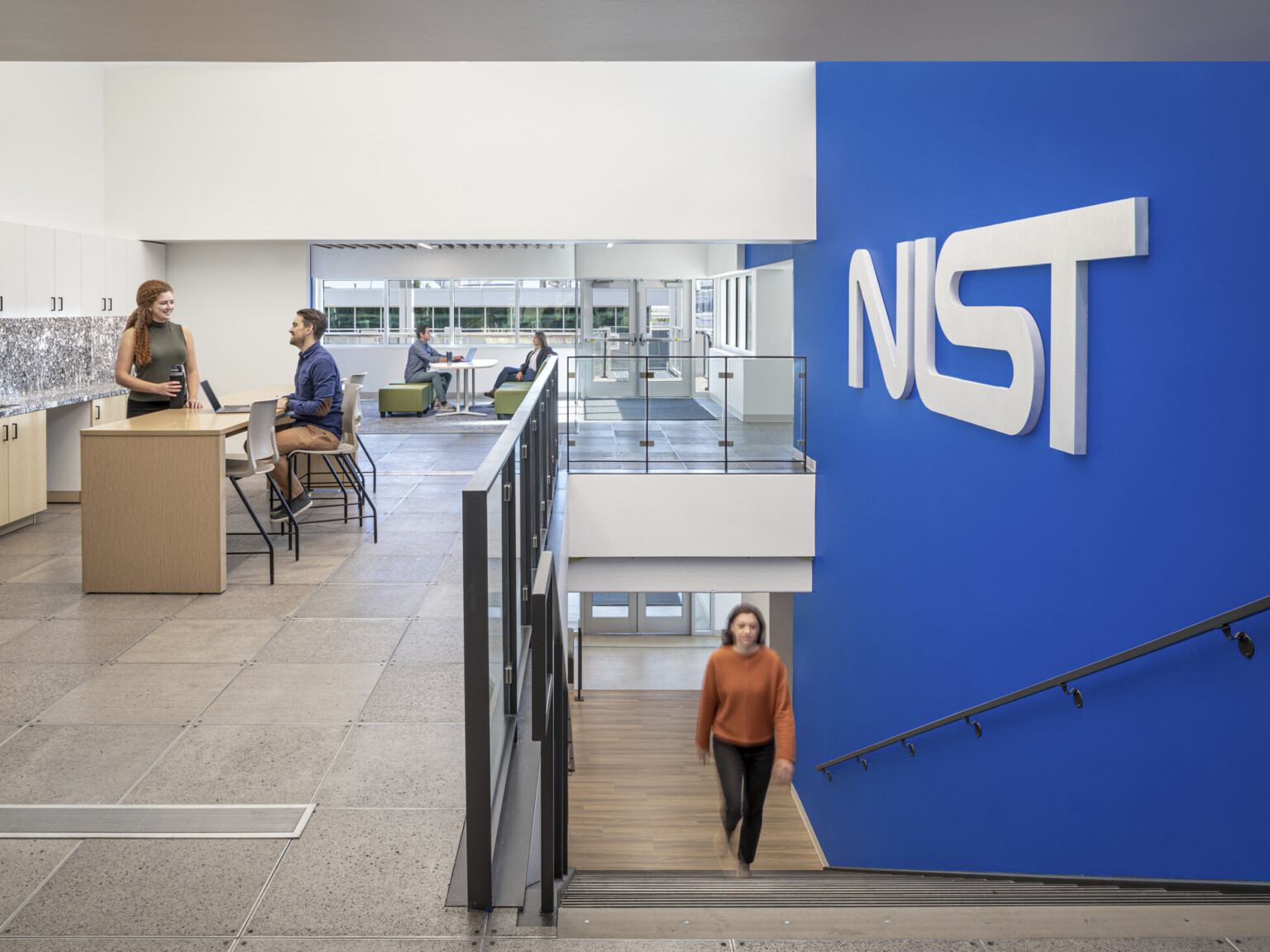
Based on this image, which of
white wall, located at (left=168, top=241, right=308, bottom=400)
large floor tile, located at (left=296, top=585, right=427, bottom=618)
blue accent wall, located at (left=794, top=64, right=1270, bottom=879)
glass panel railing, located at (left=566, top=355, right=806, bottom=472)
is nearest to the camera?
blue accent wall, located at (left=794, top=64, right=1270, bottom=879)

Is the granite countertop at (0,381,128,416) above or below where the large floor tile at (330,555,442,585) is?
above

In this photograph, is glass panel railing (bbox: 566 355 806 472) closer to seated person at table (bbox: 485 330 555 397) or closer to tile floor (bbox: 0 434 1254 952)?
seated person at table (bbox: 485 330 555 397)

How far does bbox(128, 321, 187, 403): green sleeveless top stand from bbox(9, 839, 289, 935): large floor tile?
4.26 m

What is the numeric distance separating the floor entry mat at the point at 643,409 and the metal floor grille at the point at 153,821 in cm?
731

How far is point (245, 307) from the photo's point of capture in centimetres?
1100

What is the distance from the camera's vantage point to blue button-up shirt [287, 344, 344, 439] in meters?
6.73

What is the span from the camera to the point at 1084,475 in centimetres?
455

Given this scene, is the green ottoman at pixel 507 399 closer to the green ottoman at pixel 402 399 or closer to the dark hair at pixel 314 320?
the green ottoman at pixel 402 399

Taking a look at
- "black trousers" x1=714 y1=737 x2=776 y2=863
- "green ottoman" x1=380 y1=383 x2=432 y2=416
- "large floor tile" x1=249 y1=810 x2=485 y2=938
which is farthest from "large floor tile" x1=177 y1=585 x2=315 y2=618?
"green ottoman" x1=380 y1=383 x2=432 y2=416

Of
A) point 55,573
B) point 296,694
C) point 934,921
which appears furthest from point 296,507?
point 934,921

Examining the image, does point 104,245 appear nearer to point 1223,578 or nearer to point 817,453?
point 817,453

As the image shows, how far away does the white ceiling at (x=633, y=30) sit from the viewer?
6.49ft

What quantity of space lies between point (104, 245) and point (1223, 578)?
8.98 metres

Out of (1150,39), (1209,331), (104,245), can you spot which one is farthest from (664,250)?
(1150,39)
